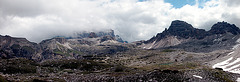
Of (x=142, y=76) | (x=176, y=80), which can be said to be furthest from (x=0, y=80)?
(x=176, y=80)

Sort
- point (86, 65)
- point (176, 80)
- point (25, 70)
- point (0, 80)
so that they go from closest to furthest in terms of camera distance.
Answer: point (0, 80), point (176, 80), point (25, 70), point (86, 65)

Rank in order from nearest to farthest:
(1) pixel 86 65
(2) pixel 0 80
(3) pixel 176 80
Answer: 1. (2) pixel 0 80
2. (3) pixel 176 80
3. (1) pixel 86 65

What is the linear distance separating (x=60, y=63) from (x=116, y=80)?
7732 centimetres

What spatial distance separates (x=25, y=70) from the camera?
3364 inches

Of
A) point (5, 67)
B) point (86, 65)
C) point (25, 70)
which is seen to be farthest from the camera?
point (86, 65)

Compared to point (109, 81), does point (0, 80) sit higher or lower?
higher

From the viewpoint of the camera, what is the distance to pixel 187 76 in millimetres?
54062

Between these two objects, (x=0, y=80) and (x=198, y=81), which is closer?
(x=0, y=80)

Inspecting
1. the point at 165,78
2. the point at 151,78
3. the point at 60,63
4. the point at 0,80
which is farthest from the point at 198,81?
the point at 60,63

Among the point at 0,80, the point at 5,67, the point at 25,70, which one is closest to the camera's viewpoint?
the point at 0,80

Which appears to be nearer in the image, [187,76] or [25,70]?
[187,76]

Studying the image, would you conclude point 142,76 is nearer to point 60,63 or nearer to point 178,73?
point 178,73

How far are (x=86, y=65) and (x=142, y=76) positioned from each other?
70883 mm

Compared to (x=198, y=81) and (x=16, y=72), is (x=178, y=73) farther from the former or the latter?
(x=16, y=72)
